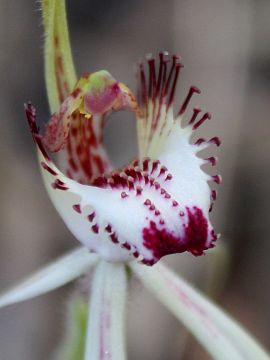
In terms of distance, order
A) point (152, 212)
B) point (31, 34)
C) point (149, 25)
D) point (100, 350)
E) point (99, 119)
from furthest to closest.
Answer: point (149, 25)
point (31, 34)
point (99, 119)
point (100, 350)
point (152, 212)

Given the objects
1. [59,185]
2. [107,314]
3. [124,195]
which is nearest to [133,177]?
[124,195]

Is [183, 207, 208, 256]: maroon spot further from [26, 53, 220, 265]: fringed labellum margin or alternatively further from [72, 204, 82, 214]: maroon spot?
[72, 204, 82, 214]: maroon spot

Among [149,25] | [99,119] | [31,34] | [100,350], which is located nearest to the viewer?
[100,350]

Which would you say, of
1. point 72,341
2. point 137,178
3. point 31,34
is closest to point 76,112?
point 137,178

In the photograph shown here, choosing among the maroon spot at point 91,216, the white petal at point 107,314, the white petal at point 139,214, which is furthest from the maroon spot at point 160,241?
the white petal at point 107,314

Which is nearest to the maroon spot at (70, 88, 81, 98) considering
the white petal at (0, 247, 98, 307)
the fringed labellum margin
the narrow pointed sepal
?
the fringed labellum margin

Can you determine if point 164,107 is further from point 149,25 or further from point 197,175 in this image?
point 149,25

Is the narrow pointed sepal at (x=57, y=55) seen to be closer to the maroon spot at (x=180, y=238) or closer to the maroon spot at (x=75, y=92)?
the maroon spot at (x=75, y=92)

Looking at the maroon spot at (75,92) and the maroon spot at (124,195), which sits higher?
the maroon spot at (75,92)
